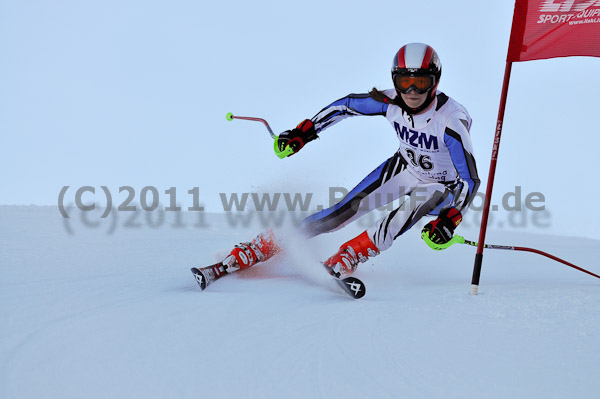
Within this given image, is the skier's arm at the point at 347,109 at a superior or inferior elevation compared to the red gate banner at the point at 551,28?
inferior

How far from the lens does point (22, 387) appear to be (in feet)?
6.52

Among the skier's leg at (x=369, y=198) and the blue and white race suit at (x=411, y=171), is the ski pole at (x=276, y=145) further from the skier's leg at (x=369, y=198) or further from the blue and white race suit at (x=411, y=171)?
the skier's leg at (x=369, y=198)

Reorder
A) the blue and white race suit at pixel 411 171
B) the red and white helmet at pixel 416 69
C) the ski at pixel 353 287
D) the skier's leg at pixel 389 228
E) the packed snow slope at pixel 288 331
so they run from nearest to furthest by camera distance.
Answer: the packed snow slope at pixel 288 331, the ski at pixel 353 287, the red and white helmet at pixel 416 69, the blue and white race suit at pixel 411 171, the skier's leg at pixel 389 228

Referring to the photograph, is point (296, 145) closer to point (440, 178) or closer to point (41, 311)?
point (440, 178)

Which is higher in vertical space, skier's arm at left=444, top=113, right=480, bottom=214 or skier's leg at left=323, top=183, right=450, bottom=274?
skier's arm at left=444, top=113, right=480, bottom=214

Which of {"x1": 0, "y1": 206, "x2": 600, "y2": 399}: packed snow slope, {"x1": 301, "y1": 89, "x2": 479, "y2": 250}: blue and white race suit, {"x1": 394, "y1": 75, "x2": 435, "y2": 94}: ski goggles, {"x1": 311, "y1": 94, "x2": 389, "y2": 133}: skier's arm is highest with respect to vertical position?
{"x1": 394, "y1": 75, "x2": 435, "y2": 94}: ski goggles

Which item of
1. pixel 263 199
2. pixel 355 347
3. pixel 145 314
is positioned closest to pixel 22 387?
pixel 145 314

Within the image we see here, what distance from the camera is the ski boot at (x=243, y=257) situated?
360 centimetres

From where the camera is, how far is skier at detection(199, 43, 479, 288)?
3445 millimetres

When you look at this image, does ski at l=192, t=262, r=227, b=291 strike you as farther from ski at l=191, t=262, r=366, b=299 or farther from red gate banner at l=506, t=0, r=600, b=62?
red gate banner at l=506, t=0, r=600, b=62

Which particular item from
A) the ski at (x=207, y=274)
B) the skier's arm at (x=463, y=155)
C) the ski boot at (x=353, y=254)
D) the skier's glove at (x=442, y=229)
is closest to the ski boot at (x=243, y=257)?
the ski at (x=207, y=274)

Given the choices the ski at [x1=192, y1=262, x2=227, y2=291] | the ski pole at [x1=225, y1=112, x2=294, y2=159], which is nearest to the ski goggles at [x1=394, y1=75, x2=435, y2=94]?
the ski pole at [x1=225, y1=112, x2=294, y2=159]

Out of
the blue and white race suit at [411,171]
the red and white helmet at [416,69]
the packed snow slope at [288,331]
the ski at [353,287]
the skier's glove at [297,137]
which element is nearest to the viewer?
the packed snow slope at [288,331]

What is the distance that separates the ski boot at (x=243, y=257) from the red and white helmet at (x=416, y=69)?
1.40 metres
